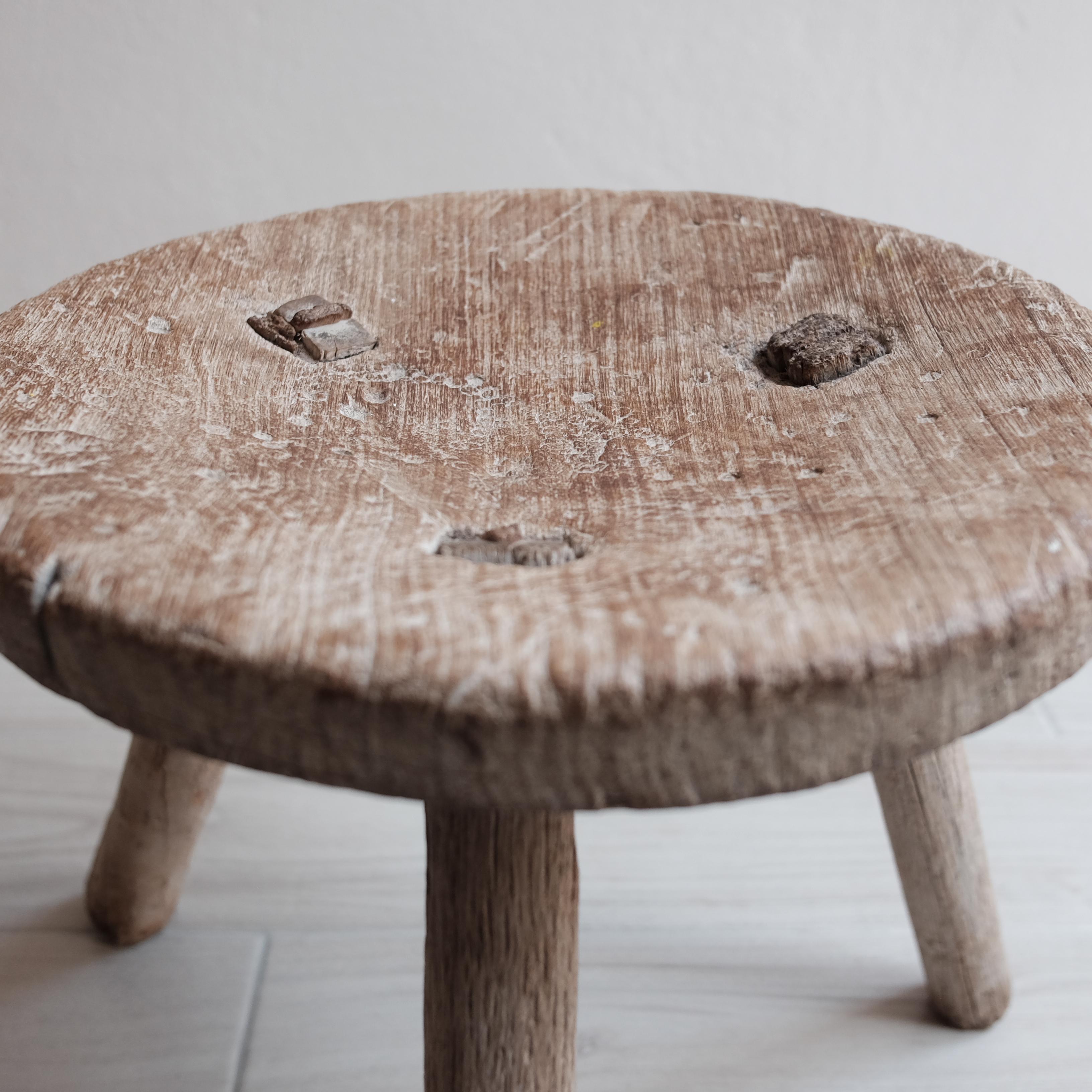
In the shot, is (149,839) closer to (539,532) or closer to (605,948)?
(605,948)

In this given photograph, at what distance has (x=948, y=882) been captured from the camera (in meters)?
0.82

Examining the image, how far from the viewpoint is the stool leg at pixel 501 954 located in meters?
0.56

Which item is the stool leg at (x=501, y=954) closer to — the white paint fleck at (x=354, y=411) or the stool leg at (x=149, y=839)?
the white paint fleck at (x=354, y=411)

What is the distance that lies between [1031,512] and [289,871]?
2.47 feet

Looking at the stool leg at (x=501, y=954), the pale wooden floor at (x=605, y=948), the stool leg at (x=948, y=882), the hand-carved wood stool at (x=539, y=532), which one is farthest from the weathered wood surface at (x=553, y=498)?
the pale wooden floor at (x=605, y=948)

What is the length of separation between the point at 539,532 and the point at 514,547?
0.10 feet

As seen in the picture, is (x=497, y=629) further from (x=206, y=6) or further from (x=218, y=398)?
(x=206, y=6)

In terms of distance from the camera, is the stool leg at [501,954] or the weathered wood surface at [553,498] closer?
the weathered wood surface at [553,498]

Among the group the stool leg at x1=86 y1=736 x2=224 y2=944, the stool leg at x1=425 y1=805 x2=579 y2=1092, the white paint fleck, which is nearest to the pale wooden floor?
the stool leg at x1=86 y1=736 x2=224 y2=944

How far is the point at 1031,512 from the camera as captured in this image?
1.53 ft

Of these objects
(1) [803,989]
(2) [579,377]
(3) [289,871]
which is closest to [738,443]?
(2) [579,377]

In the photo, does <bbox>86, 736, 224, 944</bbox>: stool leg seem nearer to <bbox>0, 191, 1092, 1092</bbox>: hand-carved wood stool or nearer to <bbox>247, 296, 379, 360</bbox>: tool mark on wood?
<bbox>0, 191, 1092, 1092</bbox>: hand-carved wood stool

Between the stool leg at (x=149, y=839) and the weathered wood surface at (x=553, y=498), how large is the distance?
32 centimetres

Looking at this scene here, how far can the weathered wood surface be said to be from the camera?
1.28ft
